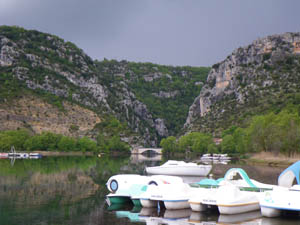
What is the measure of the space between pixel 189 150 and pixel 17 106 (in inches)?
3436

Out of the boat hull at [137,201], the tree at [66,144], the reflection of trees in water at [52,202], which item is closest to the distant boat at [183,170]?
the reflection of trees in water at [52,202]

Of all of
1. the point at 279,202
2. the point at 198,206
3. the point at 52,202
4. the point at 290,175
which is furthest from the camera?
the point at 290,175

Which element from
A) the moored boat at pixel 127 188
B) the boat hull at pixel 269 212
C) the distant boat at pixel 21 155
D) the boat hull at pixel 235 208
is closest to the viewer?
the boat hull at pixel 269 212

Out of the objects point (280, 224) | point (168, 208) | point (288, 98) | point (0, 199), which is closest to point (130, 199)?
point (168, 208)

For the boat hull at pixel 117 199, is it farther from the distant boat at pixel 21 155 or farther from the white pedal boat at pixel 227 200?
the distant boat at pixel 21 155

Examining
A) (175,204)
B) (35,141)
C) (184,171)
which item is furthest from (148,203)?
(35,141)

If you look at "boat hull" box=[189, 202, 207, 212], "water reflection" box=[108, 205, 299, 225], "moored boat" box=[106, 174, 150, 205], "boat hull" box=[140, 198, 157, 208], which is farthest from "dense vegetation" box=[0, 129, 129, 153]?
"boat hull" box=[189, 202, 207, 212]

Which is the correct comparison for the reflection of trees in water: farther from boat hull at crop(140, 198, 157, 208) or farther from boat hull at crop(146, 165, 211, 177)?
boat hull at crop(146, 165, 211, 177)

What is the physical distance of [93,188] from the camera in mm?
46531

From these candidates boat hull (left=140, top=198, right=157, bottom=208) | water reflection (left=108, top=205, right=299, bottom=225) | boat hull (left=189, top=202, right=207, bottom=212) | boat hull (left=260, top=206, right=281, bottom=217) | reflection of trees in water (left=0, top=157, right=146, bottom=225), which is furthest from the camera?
boat hull (left=140, top=198, right=157, bottom=208)

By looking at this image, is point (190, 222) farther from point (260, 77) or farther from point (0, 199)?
point (260, 77)

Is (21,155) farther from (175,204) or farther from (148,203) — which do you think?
(175,204)

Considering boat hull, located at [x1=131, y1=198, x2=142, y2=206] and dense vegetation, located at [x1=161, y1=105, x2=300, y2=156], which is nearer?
boat hull, located at [x1=131, y1=198, x2=142, y2=206]

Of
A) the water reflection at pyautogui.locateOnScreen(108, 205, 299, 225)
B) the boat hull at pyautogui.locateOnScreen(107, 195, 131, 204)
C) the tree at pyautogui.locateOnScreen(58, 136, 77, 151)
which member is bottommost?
the water reflection at pyautogui.locateOnScreen(108, 205, 299, 225)
